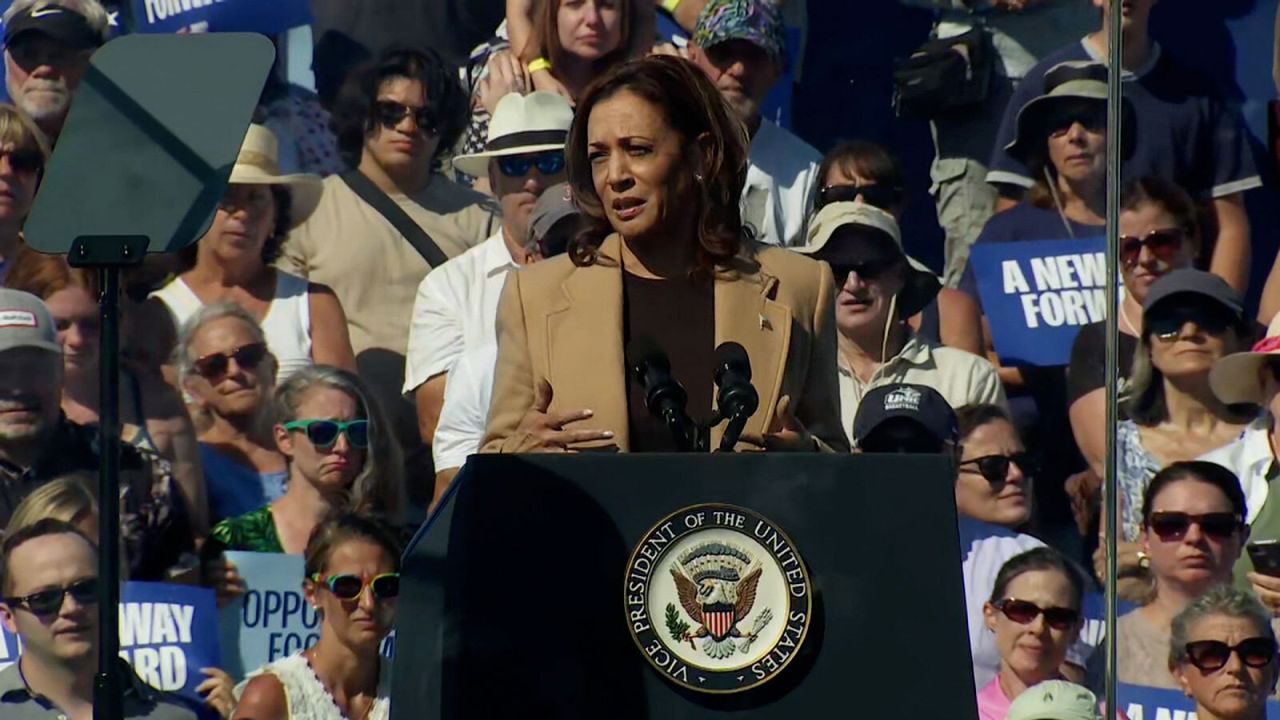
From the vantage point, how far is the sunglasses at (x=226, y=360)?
20.9ft

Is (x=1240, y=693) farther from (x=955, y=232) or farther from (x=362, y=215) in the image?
(x=362, y=215)

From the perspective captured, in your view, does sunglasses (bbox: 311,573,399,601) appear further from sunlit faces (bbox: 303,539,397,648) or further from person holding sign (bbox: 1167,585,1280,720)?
person holding sign (bbox: 1167,585,1280,720)

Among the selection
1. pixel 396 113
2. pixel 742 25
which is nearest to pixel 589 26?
pixel 742 25

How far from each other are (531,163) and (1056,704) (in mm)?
2485

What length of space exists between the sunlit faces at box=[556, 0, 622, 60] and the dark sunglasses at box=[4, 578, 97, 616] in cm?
211

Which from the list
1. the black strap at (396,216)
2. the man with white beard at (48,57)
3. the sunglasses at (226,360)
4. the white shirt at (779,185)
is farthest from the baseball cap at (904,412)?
the man with white beard at (48,57)

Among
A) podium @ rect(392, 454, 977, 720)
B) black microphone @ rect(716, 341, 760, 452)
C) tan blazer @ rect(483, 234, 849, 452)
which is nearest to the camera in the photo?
podium @ rect(392, 454, 977, 720)

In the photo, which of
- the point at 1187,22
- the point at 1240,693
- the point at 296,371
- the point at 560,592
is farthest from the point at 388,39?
the point at 560,592

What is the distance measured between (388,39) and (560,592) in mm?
4277

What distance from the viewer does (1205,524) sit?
6.28 metres

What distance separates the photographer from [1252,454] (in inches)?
251

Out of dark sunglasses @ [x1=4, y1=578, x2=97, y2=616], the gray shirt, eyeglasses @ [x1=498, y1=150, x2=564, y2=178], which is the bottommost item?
the gray shirt

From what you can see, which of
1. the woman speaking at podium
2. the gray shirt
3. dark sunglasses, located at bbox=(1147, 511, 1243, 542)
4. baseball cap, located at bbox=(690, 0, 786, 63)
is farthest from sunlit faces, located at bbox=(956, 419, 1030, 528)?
the woman speaking at podium

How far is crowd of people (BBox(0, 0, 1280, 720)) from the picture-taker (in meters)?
6.03
